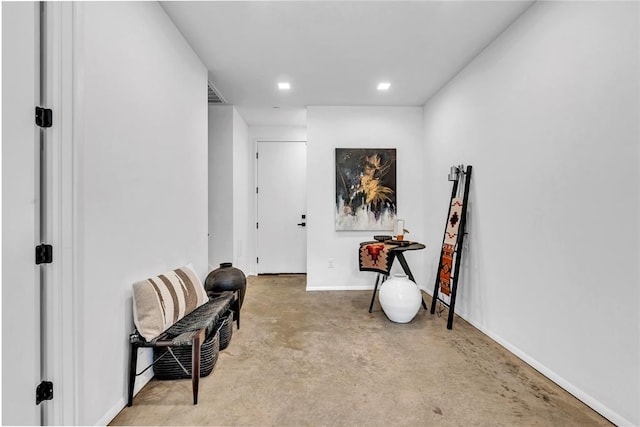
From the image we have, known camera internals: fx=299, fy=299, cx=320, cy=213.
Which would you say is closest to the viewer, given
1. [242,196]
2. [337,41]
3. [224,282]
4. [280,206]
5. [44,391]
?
[44,391]

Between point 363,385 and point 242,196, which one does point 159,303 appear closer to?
point 363,385

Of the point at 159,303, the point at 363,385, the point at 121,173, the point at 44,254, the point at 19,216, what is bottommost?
the point at 363,385

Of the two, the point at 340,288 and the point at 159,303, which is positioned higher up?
the point at 159,303

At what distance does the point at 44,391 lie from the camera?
1357 mm

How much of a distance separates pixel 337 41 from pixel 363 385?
8.87 feet

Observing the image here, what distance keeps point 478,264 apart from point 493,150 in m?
1.08

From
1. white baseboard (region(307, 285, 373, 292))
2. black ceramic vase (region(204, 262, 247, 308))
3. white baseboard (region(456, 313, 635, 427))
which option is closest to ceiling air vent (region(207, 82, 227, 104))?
black ceramic vase (region(204, 262, 247, 308))

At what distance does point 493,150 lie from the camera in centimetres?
269

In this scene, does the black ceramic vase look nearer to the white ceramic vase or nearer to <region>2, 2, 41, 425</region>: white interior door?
the white ceramic vase

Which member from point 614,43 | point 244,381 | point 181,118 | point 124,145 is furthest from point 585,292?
point 181,118

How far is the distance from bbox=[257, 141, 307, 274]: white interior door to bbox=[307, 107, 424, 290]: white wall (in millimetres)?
1099

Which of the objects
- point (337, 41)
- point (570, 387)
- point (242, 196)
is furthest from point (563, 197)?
point (242, 196)

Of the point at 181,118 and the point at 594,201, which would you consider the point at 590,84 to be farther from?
the point at 181,118

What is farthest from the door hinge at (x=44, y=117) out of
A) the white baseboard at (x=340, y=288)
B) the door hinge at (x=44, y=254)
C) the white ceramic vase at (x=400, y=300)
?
the white baseboard at (x=340, y=288)
